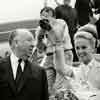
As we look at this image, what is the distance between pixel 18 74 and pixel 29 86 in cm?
15

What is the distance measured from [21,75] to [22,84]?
8 centimetres

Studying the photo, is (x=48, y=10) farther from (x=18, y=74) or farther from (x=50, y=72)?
(x=18, y=74)

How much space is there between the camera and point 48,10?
20.9 ft

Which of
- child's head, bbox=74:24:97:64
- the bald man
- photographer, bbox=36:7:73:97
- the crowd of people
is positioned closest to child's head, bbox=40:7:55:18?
photographer, bbox=36:7:73:97

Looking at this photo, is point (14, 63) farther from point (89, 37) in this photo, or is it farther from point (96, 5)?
point (96, 5)

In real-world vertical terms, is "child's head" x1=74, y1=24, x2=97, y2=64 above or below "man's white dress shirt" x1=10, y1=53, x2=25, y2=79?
above

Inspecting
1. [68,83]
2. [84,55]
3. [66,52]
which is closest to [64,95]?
[68,83]

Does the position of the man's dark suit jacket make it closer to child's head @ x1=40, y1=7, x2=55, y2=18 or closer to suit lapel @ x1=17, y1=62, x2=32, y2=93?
suit lapel @ x1=17, y1=62, x2=32, y2=93

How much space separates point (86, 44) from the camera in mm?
3561

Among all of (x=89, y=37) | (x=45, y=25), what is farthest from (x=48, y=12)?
(x=89, y=37)

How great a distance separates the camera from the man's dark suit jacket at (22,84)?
12.7ft

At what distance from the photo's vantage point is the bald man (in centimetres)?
388

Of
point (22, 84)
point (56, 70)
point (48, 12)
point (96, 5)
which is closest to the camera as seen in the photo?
point (22, 84)

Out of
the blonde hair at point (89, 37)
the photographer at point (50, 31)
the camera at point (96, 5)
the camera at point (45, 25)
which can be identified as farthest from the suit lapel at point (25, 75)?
the camera at point (96, 5)
